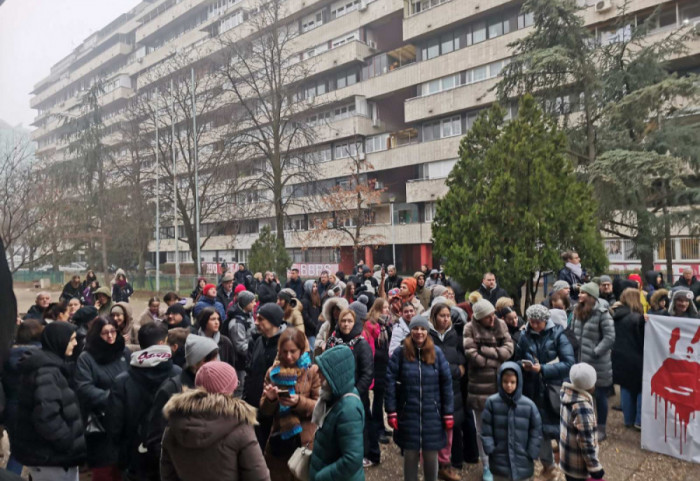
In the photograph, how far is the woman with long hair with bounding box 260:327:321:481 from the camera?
352 cm

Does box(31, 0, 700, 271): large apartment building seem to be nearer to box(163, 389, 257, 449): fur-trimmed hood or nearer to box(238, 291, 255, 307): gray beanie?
box(238, 291, 255, 307): gray beanie

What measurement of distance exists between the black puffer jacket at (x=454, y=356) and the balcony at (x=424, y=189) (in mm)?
28008

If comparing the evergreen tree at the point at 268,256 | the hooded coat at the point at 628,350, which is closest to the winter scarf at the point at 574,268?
the hooded coat at the point at 628,350

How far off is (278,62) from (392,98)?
17681mm

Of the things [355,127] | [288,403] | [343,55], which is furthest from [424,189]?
[288,403]

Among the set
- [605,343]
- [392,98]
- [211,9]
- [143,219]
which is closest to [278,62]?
[143,219]

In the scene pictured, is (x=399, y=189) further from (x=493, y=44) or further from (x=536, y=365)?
(x=536, y=365)

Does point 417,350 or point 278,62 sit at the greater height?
point 278,62

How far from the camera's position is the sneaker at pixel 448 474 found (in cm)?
483

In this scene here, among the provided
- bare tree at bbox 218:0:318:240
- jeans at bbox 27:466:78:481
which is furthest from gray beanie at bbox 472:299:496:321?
bare tree at bbox 218:0:318:240

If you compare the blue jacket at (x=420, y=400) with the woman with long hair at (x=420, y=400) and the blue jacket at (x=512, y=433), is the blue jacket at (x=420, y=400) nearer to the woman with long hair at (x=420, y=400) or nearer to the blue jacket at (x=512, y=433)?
the woman with long hair at (x=420, y=400)

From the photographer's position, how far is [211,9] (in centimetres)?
4950

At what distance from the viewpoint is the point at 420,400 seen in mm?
4355

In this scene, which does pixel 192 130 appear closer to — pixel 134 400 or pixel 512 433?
pixel 134 400
